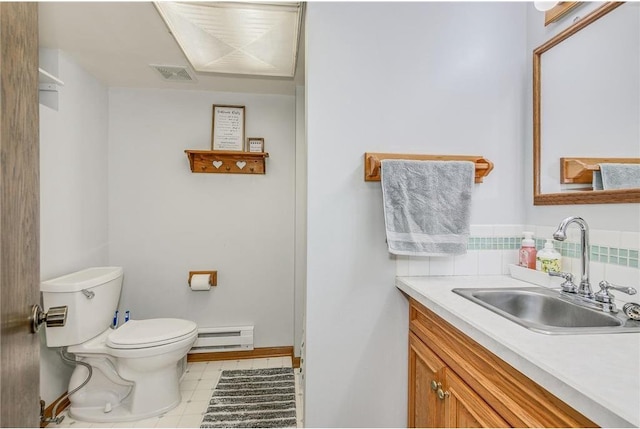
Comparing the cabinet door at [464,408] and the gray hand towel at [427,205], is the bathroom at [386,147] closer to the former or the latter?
the gray hand towel at [427,205]

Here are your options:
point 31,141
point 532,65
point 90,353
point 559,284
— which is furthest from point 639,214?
point 90,353

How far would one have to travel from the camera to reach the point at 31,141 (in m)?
0.79

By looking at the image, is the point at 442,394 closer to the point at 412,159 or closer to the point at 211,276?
the point at 412,159

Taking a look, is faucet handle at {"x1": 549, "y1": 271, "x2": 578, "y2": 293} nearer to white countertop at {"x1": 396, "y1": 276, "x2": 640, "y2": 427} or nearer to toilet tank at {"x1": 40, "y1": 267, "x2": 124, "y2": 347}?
white countertop at {"x1": 396, "y1": 276, "x2": 640, "y2": 427}

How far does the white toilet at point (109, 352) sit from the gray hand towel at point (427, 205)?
1441 millimetres

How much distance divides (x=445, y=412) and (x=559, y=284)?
2.12ft

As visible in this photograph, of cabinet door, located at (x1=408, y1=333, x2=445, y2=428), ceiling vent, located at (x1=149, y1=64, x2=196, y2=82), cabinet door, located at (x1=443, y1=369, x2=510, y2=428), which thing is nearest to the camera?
cabinet door, located at (x1=443, y1=369, x2=510, y2=428)

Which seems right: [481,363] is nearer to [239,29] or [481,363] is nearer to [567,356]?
[567,356]

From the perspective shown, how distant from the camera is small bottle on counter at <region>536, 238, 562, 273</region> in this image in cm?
123

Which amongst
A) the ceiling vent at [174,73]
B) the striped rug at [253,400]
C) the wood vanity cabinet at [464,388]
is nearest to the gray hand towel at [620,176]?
the wood vanity cabinet at [464,388]

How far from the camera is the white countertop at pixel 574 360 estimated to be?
52cm

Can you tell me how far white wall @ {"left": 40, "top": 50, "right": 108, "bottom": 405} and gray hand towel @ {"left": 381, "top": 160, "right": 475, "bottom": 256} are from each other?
1.84m

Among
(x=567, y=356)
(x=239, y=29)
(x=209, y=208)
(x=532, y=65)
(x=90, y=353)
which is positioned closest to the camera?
(x=567, y=356)

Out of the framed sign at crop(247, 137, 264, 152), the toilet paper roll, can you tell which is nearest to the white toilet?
the toilet paper roll
